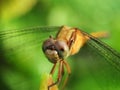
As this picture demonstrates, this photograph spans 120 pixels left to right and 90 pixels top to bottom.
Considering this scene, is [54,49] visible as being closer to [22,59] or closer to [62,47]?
[62,47]

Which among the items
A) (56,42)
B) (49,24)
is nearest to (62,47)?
(56,42)

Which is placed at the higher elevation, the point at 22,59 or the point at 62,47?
the point at 62,47

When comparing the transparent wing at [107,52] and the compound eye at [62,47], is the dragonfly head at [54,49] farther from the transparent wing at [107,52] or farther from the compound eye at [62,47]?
the transparent wing at [107,52]

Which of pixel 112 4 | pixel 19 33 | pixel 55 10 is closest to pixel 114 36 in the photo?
pixel 112 4

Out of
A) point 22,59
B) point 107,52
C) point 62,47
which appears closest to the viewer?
point 107,52

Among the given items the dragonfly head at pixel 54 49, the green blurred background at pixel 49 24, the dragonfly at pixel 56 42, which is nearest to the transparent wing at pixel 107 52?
the dragonfly at pixel 56 42

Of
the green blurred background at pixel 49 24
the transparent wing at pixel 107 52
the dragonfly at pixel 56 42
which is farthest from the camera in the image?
the green blurred background at pixel 49 24

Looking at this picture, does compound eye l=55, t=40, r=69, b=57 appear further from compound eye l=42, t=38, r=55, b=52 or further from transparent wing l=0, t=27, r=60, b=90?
transparent wing l=0, t=27, r=60, b=90

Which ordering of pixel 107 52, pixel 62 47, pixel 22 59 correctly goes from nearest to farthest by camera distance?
pixel 107 52
pixel 62 47
pixel 22 59
